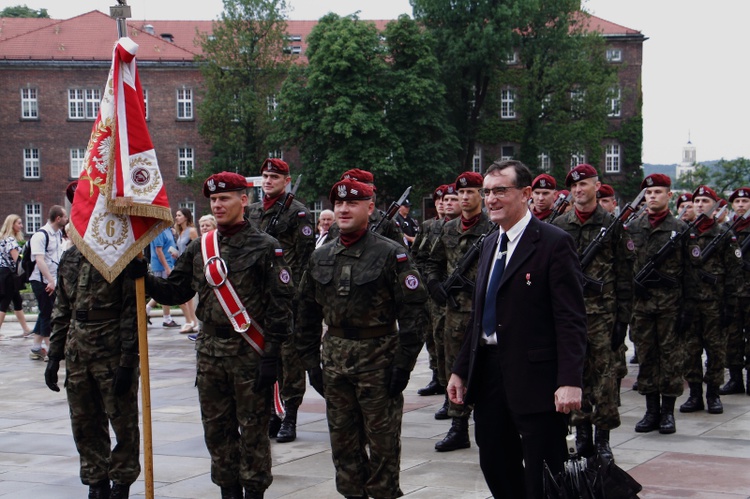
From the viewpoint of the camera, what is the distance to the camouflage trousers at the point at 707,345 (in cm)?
1047

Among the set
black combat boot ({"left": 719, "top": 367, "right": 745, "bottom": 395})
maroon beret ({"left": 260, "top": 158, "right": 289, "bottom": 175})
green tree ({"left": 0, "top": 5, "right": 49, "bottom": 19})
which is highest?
green tree ({"left": 0, "top": 5, "right": 49, "bottom": 19})

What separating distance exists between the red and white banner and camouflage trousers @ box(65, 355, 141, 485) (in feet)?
2.64

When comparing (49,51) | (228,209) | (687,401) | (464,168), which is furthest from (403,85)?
(228,209)

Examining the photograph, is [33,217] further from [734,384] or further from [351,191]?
[351,191]

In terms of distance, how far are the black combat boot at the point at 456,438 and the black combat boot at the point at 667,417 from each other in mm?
1995

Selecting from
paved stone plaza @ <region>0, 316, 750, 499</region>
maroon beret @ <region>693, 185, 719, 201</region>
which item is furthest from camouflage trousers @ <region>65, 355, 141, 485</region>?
maroon beret @ <region>693, 185, 719, 201</region>

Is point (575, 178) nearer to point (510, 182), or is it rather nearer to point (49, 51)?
point (510, 182)

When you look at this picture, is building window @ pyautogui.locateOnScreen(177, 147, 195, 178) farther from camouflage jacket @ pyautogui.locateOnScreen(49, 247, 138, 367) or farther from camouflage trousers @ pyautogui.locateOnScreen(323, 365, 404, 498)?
camouflage trousers @ pyautogui.locateOnScreen(323, 365, 404, 498)

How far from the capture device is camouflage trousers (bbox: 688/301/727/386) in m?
10.5

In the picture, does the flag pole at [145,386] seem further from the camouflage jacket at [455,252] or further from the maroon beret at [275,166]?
the camouflage jacket at [455,252]

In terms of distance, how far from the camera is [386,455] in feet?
19.9

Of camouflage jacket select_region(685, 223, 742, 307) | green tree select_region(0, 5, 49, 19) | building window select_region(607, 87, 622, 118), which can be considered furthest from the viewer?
green tree select_region(0, 5, 49, 19)

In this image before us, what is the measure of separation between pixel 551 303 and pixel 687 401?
240 inches

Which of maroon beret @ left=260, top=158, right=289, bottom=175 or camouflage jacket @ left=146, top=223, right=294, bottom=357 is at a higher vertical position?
maroon beret @ left=260, top=158, right=289, bottom=175
